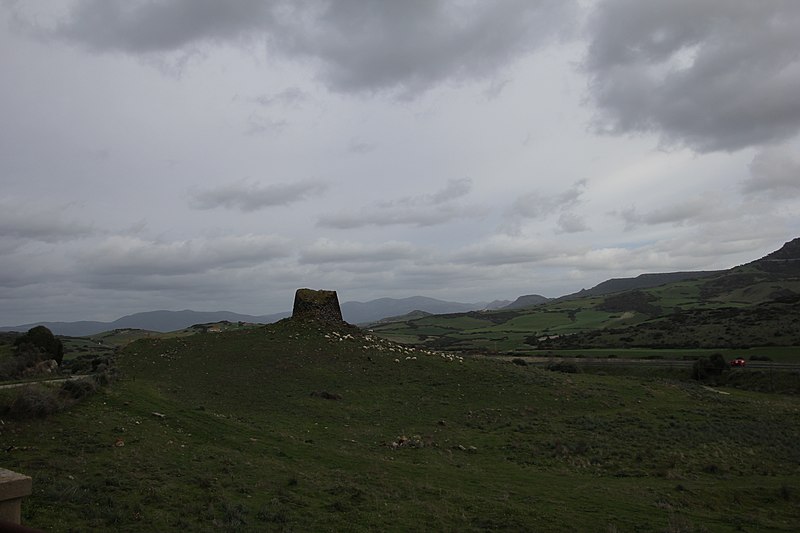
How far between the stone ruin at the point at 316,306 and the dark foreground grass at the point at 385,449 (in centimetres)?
505

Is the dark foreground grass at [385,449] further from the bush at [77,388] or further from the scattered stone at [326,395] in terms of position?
the bush at [77,388]

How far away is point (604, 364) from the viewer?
71062mm

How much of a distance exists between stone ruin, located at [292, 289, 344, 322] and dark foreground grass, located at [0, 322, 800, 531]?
5.05 m

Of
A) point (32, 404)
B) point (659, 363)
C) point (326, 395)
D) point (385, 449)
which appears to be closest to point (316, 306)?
point (326, 395)

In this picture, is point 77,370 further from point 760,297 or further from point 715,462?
point 760,297

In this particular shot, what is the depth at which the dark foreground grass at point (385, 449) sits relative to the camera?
13039mm

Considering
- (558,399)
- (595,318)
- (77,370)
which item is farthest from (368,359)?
(595,318)

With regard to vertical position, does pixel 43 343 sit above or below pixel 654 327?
above

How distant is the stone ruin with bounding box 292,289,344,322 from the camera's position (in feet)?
153

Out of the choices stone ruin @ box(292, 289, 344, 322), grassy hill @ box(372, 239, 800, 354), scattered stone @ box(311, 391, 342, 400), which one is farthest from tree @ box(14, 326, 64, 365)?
grassy hill @ box(372, 239, 800, 354)

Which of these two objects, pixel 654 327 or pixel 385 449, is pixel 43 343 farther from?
pixel 654 327

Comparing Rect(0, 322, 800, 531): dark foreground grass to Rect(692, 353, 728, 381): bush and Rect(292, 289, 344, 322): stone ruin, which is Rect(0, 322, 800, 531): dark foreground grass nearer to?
Rect(292, 289, 344, 322): stone ruin

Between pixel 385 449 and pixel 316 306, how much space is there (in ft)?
84.9

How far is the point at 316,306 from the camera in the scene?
155 feet
